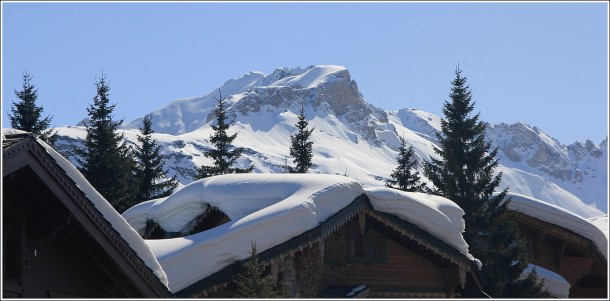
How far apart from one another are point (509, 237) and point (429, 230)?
5740 millimetres

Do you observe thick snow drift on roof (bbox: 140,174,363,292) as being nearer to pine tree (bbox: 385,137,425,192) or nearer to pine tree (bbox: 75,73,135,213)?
pine tree (bbox: 75,73,135,213)

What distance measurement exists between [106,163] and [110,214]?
21.9 meters

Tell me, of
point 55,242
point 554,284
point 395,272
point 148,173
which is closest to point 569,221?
point 554,284

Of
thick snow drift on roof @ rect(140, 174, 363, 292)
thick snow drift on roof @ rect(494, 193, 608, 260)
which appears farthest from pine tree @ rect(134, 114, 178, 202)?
thick snow drift on roof @ rect(140, 174, 363, 292)

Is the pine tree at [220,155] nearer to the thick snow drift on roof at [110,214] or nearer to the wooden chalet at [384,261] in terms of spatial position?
the wooden chalet at [384,261]

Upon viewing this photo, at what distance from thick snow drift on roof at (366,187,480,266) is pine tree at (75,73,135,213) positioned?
1172 centimetres

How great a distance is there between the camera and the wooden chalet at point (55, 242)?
14.0 m

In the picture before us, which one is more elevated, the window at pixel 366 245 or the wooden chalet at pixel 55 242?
the wooden chalet at pixel 55 242

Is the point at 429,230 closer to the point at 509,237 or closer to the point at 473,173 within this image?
the point at 509,237

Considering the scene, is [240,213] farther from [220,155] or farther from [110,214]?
[220,155]

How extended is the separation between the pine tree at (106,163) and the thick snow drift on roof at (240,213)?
10.2 m

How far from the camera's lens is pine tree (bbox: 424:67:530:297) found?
30.8m

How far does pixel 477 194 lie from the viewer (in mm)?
34156

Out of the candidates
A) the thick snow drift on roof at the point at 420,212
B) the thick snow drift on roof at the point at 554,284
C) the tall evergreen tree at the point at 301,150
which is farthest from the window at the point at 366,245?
the tall evergreen tree at the point at 301,150
